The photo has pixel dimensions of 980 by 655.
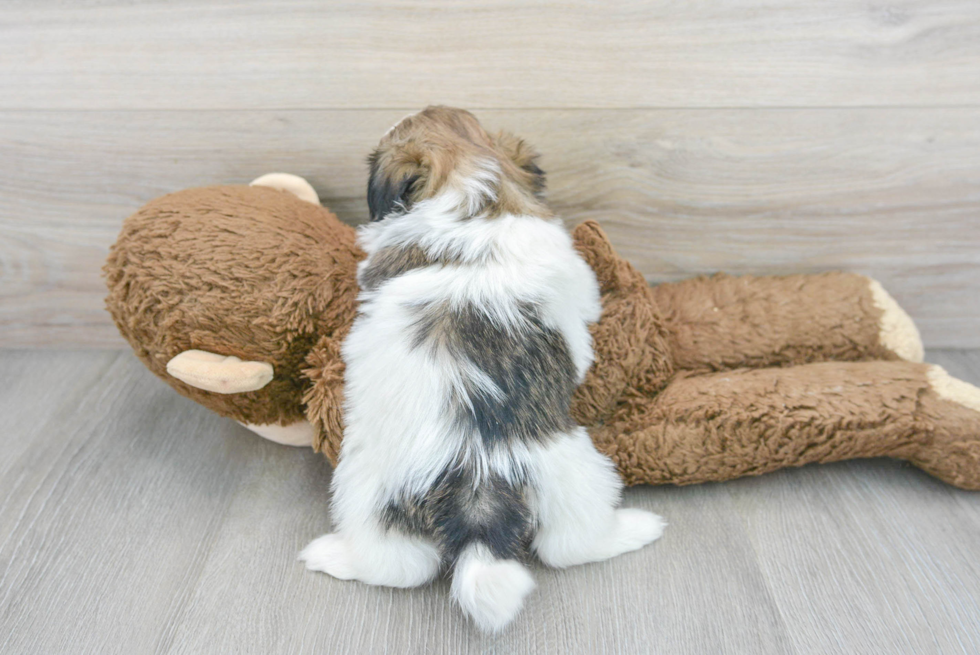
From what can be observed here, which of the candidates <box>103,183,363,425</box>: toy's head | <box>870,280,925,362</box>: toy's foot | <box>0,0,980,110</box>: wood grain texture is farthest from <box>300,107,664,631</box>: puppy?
<box>870,280,925,362</box>: toy's foot

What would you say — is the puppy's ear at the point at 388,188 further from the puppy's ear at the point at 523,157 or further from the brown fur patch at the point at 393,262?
the puppy's ear at the point at 523,157

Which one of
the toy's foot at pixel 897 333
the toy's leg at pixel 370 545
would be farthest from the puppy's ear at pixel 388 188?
the toy's foot at pixel 897 333

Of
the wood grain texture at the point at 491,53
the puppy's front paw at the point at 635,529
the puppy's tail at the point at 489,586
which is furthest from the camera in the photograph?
the wood grain texture at the point at 491,53

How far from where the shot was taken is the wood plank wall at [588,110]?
123 centimetres

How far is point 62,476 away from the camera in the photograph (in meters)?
1.29

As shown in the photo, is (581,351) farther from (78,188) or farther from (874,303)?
(78,188)

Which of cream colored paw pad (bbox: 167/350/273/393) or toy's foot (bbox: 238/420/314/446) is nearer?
cream colored paw pad (bbox: 167/350/273/393)

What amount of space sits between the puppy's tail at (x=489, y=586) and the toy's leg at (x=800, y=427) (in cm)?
35

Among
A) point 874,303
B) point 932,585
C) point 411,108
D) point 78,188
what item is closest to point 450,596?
point 932,585

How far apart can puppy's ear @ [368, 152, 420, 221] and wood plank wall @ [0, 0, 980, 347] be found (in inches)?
11.3

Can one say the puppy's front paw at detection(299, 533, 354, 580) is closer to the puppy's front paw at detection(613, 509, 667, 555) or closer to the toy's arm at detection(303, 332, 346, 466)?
the toy's arm at detection(303, 332, 346, 466)

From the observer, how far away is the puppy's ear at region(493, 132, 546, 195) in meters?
1.12

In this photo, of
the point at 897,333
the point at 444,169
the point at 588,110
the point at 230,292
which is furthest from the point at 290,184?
the point at 897,333

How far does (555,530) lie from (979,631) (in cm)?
64
